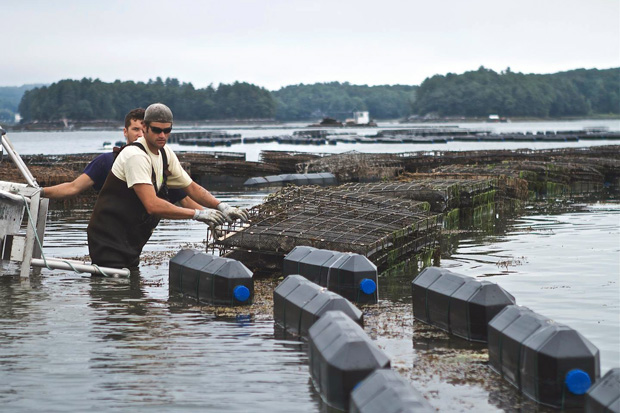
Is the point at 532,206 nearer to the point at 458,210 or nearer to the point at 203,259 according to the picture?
the point at 458,210

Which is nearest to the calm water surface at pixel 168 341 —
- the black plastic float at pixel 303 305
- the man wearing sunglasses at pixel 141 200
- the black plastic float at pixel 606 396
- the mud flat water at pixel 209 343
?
the mud flat water at pixel 209 343

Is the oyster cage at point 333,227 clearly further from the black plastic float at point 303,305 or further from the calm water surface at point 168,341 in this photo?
the black plastic float at point 303,305

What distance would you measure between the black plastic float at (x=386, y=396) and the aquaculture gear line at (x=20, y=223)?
7.84 meters

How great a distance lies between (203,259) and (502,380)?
21.6 ft

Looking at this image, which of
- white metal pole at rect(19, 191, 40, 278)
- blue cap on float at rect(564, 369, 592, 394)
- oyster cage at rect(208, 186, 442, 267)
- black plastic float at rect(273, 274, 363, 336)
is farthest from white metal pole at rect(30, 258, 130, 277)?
blue cap on float at rect(564, 369, 592, 394)

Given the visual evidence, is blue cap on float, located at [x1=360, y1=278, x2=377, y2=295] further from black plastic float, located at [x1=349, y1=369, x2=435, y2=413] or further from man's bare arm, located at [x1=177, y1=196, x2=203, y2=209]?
black plastic float, located at [x1=349, y1=369, x2=435, y2=413]

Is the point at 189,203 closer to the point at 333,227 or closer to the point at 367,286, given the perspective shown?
the point at 367,286

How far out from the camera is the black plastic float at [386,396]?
25.0ft

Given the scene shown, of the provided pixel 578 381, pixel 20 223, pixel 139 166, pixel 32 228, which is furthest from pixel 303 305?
pixel 20 223

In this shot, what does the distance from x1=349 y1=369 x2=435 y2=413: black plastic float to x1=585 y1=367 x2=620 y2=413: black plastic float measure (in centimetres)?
167

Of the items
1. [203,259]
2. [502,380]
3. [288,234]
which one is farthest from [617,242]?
[502,380]

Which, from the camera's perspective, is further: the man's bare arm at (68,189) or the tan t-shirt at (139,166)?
the man's bare arm at (68,189)

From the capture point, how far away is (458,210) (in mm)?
31594

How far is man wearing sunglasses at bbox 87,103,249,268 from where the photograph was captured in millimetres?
14117
